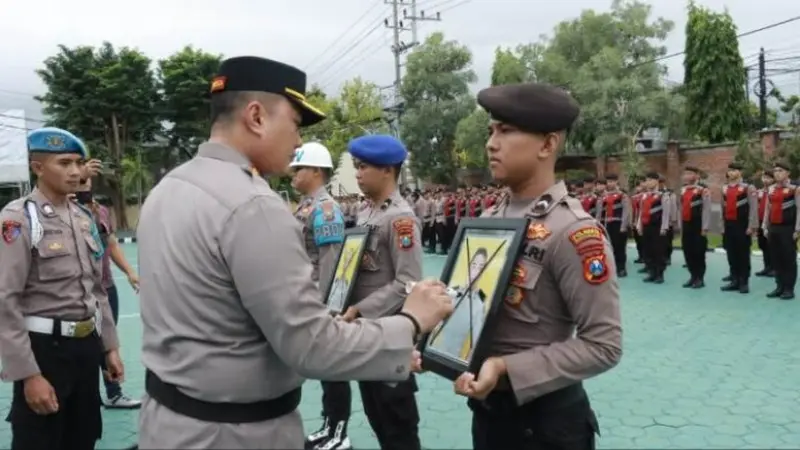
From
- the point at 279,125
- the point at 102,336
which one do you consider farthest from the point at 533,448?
the point at 102,336

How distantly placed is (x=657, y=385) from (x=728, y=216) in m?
5.35

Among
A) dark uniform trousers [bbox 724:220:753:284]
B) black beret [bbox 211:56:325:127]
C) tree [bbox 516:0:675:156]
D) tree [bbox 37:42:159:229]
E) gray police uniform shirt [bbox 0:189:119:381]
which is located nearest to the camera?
black beret [bbox 211:56:325:127]

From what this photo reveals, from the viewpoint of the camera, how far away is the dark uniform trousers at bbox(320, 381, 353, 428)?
378 centimetres

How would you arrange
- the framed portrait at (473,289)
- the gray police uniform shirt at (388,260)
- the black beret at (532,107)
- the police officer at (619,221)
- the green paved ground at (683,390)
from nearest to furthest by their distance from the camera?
the framed portrait at (473,289), the black beret at (532,107), the gray police uniform shirt at (388,260), the green paved ground at (683,390), the police officer at (619,221)

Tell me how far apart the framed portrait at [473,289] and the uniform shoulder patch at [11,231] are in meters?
1.78

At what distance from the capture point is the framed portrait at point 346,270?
3.14m

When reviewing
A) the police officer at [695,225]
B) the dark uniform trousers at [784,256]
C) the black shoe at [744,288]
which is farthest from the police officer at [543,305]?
the police officer at [695,225]

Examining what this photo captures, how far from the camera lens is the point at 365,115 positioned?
116 feet

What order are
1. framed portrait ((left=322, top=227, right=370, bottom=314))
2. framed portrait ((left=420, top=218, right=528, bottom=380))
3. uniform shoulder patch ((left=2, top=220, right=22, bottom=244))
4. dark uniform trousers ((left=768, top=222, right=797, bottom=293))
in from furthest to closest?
dark uniform trousers ((left=768, top=222, right=797, bottom=293))
framed portrait ((left=322, top=227, right=370, bottom=314))
uniform shoulder patch ((left=2, top=220, right=22, bottom=244))
framed portrait ((left=420, top=218, right=528, bottom=380))

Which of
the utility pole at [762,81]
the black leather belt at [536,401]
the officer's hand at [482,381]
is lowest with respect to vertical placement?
the black leather belt at [536,401]

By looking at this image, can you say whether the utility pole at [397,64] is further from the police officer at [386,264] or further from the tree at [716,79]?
the police officer at [386,264]

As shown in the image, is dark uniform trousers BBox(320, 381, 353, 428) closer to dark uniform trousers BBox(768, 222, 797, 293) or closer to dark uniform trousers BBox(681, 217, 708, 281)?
dark uniform trousers BBox(768, 222, 797, 293)

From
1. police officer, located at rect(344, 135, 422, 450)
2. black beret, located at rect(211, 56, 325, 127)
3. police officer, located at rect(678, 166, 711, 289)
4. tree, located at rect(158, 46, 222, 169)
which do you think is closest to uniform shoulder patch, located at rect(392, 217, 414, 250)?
police officer, located at rect(344, 135, 422, 450)

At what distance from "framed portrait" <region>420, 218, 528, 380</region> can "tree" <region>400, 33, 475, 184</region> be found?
996 inches
